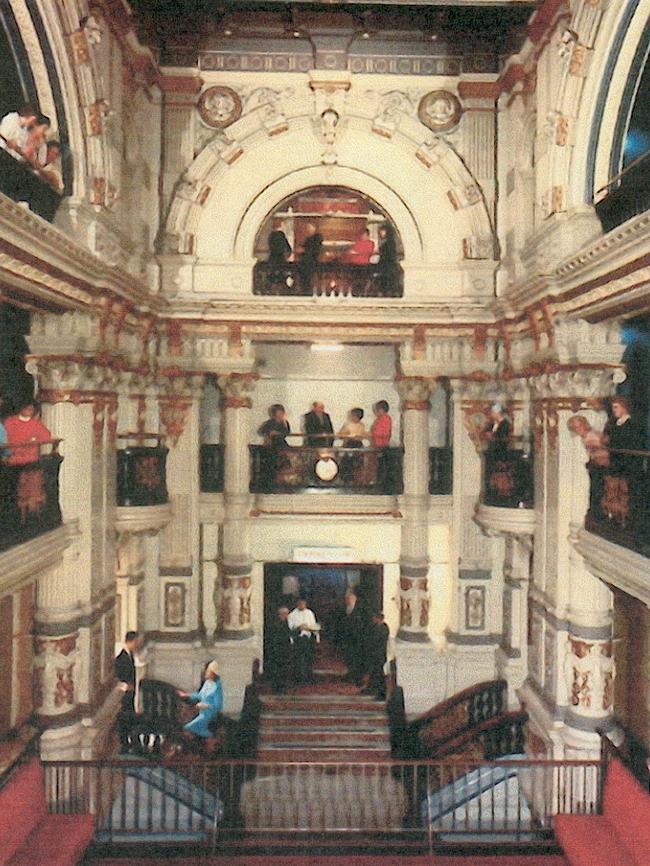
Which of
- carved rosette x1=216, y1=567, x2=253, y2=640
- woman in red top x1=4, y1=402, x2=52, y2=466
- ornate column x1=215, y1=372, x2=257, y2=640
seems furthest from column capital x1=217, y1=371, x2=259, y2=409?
woman in red top x1=4, y1=402, x2=52, y2=466

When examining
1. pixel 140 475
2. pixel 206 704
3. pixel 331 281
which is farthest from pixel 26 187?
pixel 206 704

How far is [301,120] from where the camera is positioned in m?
12.8

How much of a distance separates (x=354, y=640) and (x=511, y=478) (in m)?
4.42

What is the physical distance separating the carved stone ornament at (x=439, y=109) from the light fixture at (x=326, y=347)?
4.16 m

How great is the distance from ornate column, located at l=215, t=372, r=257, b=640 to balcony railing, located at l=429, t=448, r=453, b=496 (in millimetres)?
3330

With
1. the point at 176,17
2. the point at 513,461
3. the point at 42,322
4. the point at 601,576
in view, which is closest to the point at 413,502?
the point at 513,461

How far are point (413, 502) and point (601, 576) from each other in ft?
14.5

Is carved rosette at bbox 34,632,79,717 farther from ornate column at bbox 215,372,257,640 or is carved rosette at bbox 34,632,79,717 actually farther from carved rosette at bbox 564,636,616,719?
carved rosette at bbox 564,636,616,719

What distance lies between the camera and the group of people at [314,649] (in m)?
12.6

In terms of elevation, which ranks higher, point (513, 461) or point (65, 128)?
point (65, 128)

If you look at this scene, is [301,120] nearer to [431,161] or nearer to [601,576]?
[431,161]

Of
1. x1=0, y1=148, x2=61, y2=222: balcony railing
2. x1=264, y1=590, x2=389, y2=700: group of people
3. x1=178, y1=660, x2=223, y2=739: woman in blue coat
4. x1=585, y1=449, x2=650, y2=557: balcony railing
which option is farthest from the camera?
x1=264, y1=590, x2=389, y2=700: group of people

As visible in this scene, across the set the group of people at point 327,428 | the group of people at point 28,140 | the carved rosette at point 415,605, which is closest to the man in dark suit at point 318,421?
the group of people at point 327,428

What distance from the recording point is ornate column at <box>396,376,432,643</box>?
513 inches
